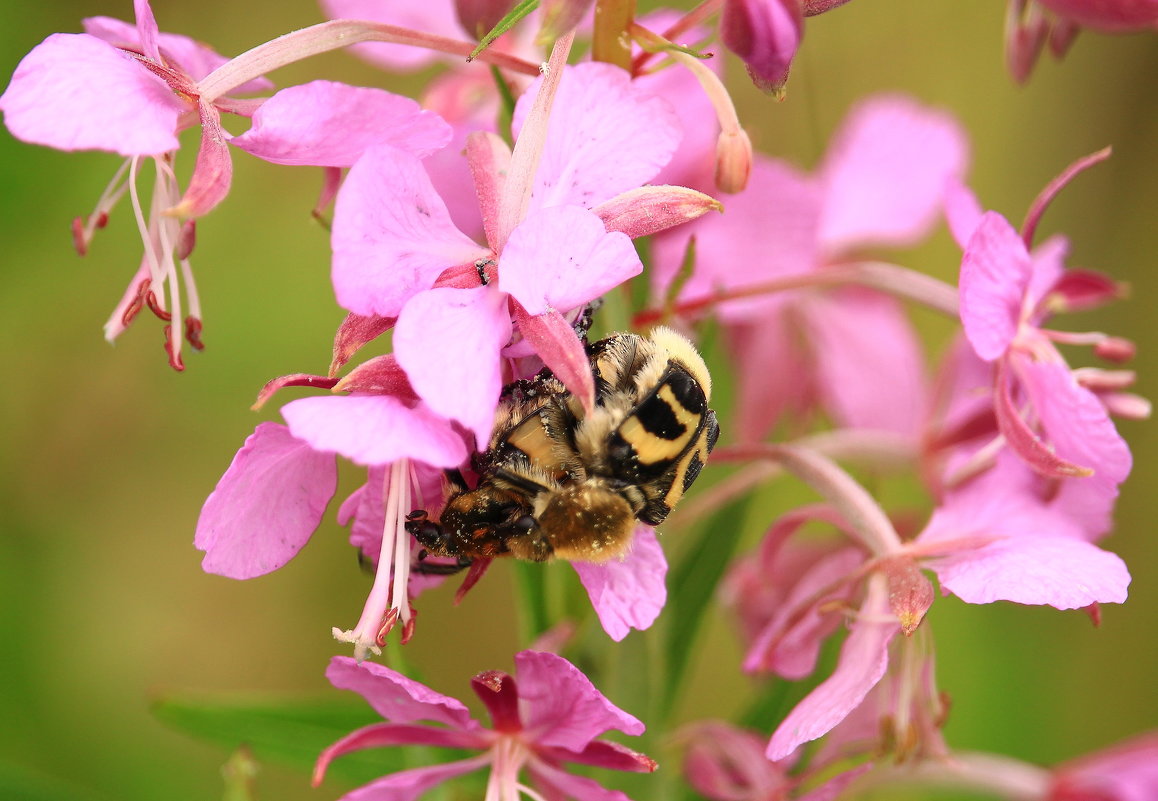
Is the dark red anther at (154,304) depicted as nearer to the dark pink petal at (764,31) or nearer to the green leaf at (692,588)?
the dark pink petal at (764,31)

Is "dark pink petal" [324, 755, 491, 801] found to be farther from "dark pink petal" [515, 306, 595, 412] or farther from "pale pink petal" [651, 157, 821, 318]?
"pale pink petal" [651, 157, 821, 318]

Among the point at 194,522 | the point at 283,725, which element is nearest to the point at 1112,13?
the point at 283,725

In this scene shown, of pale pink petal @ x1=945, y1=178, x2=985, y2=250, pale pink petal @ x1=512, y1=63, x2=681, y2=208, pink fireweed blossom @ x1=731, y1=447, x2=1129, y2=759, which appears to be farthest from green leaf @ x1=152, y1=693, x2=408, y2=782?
pale pink petal @ x1=945, y1=178, x2=985, y2=250

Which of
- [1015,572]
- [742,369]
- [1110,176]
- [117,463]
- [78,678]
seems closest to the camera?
[1015,572]

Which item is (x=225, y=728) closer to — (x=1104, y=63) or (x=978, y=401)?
(x=978, y=401)

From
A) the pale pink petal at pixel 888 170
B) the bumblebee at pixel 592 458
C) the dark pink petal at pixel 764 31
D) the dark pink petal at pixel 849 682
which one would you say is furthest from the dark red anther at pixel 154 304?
the pale pink petal at pixel 888 170

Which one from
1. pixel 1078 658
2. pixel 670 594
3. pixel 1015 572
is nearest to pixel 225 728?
pixel 670 594

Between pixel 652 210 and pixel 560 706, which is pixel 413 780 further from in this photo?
pixel 652 210
